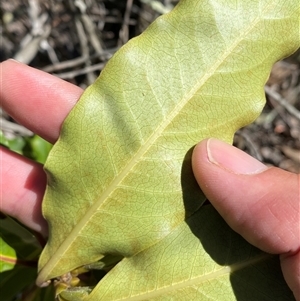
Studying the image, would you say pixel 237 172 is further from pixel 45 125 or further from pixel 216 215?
pixel 45 125

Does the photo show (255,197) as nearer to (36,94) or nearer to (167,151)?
(167,151)

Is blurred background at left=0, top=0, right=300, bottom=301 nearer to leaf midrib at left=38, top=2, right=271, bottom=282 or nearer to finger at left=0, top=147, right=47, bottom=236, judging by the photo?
finger at left=0, top=147, right=47, bottom=236

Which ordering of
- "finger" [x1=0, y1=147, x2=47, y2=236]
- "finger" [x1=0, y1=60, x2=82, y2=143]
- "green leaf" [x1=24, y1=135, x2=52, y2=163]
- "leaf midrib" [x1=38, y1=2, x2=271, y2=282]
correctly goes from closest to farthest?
1. "leaf midrib" [x1=38, y1=2, x2=271, y2=282]
2. "finger" [x1=0, y1=60, x2=82, y2=143]
3. "finger" [x1=0, y1=147, x2=47, y2=236]
4. "green leaf" [x1=24, y1=135, x2=52, y2=163]

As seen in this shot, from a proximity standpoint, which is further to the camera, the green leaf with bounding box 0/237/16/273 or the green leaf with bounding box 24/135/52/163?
the green leaf with bounding box 24/135/52/163

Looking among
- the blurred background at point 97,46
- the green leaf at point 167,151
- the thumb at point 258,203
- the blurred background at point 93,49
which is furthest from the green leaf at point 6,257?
the blurred background at point 97,46

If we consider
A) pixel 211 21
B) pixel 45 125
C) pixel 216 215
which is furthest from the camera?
pixel 45 125

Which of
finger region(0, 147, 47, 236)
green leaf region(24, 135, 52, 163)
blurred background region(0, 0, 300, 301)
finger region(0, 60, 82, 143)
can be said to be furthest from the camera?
blurred background region(0, 0, 300, 301)

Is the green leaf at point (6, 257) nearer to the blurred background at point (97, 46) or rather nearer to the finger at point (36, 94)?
the finger at point (36, 94)

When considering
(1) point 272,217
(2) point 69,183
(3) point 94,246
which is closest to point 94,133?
(2) point 69,183

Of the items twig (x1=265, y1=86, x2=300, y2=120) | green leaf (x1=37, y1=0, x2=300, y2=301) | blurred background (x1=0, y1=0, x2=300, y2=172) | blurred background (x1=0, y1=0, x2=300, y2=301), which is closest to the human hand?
green leaf (x1=37, y1=0, x2=300, y2=301)
